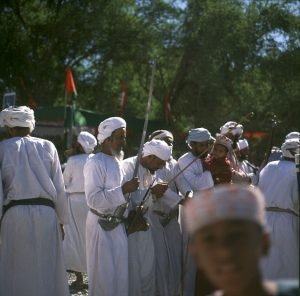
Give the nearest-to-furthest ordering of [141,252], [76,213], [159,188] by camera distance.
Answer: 1. [159,188]
2. [141,252]
3. [76,213]

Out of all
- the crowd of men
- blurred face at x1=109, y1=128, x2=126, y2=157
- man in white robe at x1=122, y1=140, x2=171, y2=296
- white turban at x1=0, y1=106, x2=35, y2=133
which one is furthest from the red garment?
white turban at x1=0, y1=106, x2=35, y2=133

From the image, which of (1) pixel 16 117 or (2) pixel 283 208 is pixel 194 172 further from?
(1) pixel 16 117

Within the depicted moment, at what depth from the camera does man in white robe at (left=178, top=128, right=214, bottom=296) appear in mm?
8453

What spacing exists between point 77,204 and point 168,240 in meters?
2.65

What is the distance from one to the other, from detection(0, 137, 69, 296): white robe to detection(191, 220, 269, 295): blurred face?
15.1 ft

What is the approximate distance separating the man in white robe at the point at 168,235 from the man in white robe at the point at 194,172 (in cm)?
9

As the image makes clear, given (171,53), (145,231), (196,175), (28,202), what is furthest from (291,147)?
(171,53)

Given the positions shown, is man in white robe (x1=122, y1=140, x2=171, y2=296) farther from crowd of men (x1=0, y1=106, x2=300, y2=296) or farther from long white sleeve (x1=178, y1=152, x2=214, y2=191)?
long white sleeve (x1=178, y1=152, x2=214, y2=191)

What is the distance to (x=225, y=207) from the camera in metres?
2.63

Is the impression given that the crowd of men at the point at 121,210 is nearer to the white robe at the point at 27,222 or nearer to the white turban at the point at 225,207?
the white robe at the point at 27,222

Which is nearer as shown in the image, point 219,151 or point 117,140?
point 117,140

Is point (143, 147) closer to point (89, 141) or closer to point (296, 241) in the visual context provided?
point (296, 241)

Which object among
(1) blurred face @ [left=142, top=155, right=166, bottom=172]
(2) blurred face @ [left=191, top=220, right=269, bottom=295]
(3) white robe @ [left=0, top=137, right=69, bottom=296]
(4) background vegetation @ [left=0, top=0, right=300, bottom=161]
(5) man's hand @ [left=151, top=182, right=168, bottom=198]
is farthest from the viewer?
(4) background vegetation @ [left=0, top=0, right=300, bottom=161]

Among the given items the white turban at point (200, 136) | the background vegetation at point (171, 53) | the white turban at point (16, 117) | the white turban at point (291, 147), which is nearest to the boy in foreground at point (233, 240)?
the white turban at point (16, 117)
